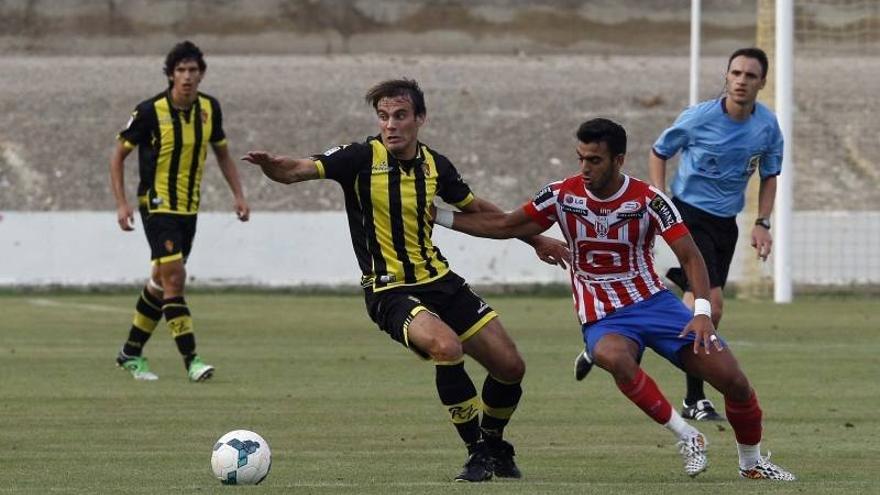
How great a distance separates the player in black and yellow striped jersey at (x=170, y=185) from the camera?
512 inches

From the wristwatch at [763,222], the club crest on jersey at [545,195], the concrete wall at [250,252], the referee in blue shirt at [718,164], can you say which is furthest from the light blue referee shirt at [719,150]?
the concrete wall at [250,252]

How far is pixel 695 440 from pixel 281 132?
2546cm

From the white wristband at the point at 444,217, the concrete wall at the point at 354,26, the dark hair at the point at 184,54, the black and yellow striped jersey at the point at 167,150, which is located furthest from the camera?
the concrete wall at the point at 354,26

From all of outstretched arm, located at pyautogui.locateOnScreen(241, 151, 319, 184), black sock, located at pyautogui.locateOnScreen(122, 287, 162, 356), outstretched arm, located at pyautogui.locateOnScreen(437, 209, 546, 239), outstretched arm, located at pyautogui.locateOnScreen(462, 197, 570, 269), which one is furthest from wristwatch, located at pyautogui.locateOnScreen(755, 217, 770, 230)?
black sock, located at pyautogui.locateOnScreen(122, 287, 162, 356)

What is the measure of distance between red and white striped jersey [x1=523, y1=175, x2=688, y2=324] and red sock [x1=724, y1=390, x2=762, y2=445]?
27.1 inches

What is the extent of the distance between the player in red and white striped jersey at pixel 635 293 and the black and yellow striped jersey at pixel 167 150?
Result: 17.0 feet

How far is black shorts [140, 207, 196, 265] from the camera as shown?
1299 cm

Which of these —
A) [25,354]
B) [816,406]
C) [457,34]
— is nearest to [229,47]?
[457,34]

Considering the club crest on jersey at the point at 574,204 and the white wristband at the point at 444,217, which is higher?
the club crest on jersey at the point at 574,204

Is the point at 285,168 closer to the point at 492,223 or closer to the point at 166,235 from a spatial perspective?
the point at 492,223

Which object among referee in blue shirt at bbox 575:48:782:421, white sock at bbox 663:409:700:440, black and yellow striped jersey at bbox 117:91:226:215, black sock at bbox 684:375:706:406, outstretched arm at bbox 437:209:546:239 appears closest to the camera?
white sock at bbox 663:409:700:440

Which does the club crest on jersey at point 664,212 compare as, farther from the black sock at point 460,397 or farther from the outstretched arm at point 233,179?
the outstretched arm at point 233,179

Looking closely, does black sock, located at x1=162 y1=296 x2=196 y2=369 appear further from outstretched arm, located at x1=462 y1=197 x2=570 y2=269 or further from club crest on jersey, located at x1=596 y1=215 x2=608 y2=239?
club crest on jersey, located at x1=596 y1=215 x2=608 y2=239

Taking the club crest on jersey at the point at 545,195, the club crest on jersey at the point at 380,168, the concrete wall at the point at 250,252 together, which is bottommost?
the concrete wall at the point at 250,252
